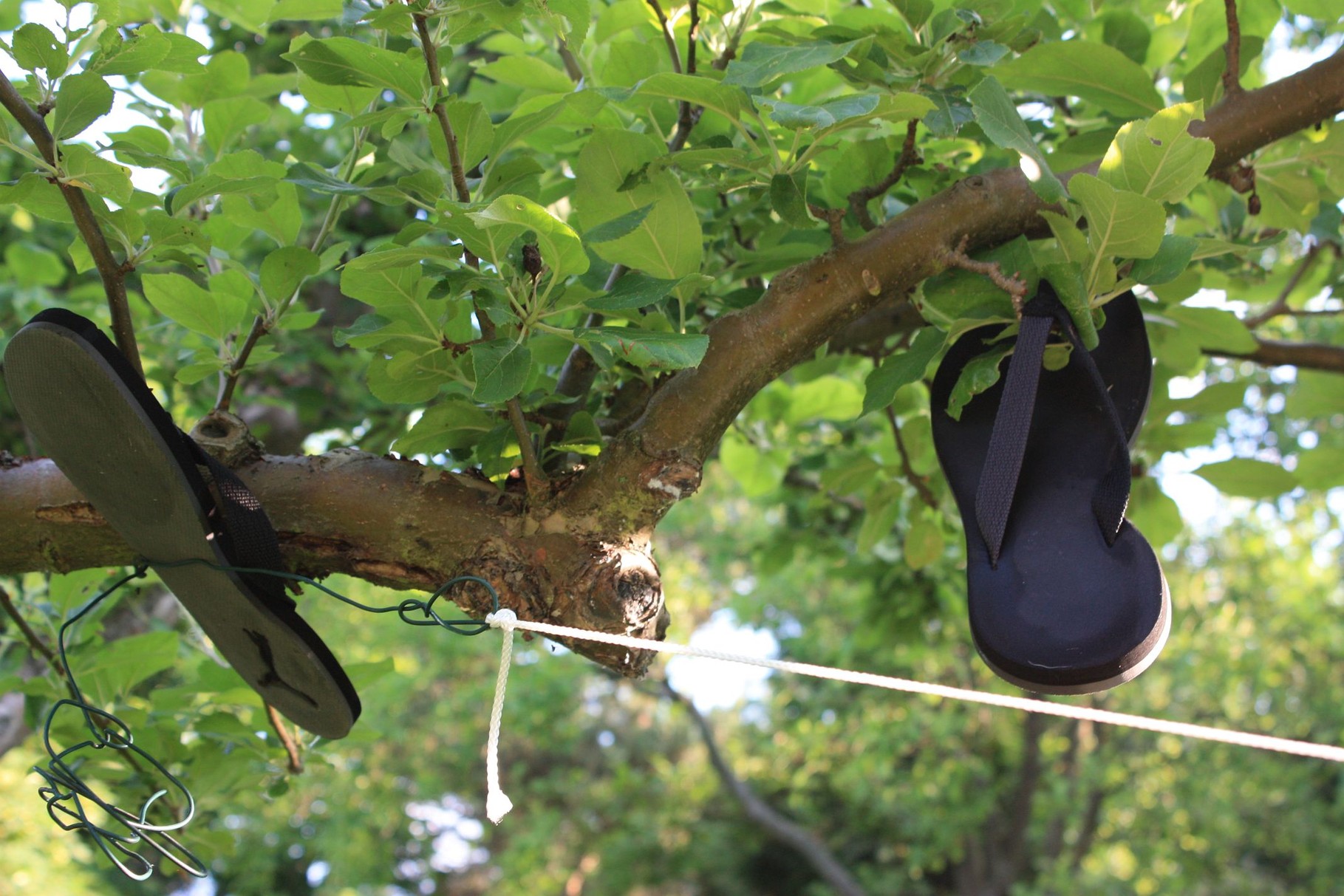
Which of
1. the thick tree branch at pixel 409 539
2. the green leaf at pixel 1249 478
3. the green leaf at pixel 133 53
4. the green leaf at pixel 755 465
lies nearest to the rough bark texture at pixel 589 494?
the thick tree branch at pixel 409 539

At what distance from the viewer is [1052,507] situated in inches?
34.4

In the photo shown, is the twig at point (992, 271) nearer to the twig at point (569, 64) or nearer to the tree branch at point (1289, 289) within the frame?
the twig at point (569, 64)

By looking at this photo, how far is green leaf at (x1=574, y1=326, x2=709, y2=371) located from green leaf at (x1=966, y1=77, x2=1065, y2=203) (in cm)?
31

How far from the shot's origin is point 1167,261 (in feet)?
2.73

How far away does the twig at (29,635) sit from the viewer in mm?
1072

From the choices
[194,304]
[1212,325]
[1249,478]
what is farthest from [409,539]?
[1249,478]

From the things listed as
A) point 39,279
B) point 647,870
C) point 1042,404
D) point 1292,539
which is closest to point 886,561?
point 1042,404

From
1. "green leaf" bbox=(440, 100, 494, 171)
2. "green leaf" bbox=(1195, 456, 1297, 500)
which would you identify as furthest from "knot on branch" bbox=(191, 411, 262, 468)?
"green leaf" bbox=(1195, 456, 1297, 500)

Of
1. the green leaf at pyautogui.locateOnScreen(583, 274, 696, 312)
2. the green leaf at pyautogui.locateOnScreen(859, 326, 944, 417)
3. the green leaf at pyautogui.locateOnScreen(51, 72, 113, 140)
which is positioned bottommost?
the green leaf at pyautogui.locateOnScreen(859, 326, 944, 417)

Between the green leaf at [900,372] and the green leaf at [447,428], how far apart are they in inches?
13.8

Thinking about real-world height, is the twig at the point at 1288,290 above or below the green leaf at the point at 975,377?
below

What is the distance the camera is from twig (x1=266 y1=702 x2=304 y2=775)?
1123mm

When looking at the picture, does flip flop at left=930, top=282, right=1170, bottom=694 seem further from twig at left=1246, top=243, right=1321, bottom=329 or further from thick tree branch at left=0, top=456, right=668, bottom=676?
twig at left=1246, top=243, right=1321, bottom=329

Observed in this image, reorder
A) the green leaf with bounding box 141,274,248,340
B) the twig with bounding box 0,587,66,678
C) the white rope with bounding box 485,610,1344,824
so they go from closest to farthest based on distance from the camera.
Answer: the white rope with bounding box 485,610,1344,824, the green leaf with bounding box 141,274,248,340, the twig with bounding box 0,587,66,678
